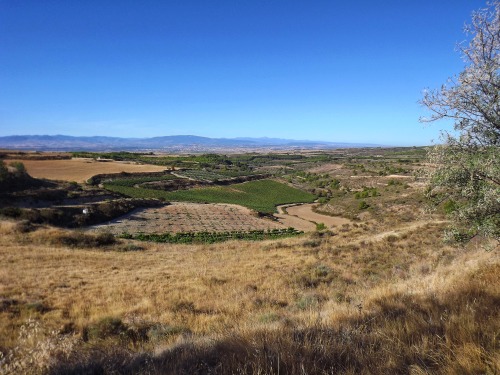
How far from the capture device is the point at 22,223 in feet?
107

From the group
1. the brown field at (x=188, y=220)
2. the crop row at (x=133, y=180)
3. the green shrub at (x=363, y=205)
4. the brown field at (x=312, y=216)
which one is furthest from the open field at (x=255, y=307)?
the crop row at (x=133, y=180)

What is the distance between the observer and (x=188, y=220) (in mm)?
53781

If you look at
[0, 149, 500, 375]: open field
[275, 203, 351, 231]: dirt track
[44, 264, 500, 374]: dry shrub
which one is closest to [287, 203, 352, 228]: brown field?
[275, 203, 351, 231]: dirt track

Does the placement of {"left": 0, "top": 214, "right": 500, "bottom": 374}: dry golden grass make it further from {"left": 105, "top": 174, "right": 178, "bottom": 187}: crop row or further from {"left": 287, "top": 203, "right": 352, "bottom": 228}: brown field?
{"left": 105, "top": 174, "right": 178, "bottom": 187}: crop row

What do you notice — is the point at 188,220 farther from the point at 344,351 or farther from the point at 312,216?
the point at 344,351

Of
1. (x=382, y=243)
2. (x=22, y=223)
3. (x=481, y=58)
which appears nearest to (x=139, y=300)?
(x=481, y=58)

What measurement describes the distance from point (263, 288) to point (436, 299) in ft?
25.8

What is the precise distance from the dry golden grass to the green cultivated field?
51.3 m

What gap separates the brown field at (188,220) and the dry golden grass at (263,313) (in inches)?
935

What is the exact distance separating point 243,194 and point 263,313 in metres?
79.7

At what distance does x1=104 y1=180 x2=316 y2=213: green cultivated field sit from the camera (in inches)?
2904

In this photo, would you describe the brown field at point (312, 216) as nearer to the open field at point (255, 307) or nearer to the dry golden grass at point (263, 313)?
the open field at point (255, 307)

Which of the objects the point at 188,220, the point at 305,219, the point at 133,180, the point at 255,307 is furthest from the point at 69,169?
the point at 255,307

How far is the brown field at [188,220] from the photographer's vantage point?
46438 millimetres
